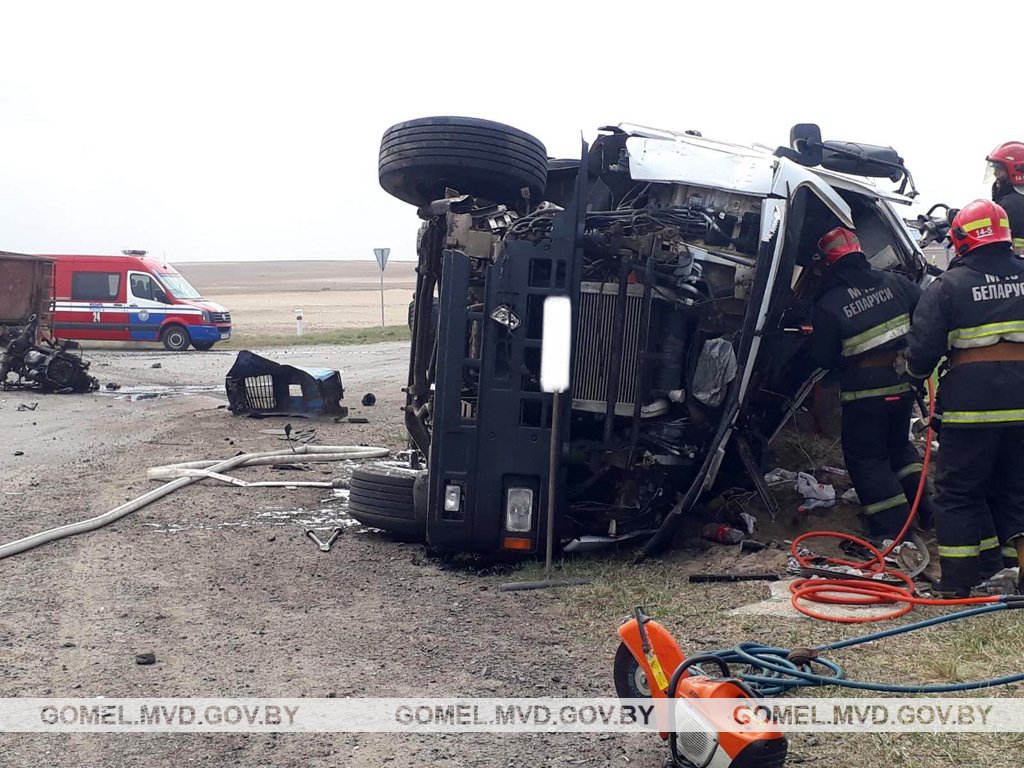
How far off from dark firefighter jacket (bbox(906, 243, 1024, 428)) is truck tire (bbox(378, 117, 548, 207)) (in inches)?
83.5

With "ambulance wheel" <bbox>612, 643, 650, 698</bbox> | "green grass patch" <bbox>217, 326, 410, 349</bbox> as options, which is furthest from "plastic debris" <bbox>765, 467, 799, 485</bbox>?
"green grass patch" <bbox>217, 326, 410, 349</bbox>

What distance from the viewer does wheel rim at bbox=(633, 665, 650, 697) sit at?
Result: 121 inches

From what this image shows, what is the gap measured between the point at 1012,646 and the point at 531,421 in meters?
2.39

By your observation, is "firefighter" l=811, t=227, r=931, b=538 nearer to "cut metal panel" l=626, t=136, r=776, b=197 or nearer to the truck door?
"cut metal panel" l=626, t=136, r=776, b=197

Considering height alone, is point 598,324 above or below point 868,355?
above

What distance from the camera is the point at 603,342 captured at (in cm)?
509

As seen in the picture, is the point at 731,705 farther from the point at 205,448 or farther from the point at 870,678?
the point at 205,448

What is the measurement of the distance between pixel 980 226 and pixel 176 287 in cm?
2001

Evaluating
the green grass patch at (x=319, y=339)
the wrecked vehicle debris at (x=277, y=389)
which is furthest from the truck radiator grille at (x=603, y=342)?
the green grass patch at (x=319, y=339)

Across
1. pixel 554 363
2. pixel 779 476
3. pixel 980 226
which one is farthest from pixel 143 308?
pixel 980 226

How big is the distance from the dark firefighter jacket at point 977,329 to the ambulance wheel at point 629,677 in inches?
88.1

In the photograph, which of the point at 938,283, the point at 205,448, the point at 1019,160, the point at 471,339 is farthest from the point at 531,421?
the point at 205,448

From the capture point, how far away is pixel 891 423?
5641 mm

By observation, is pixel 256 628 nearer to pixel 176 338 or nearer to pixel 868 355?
pixel 868 355
